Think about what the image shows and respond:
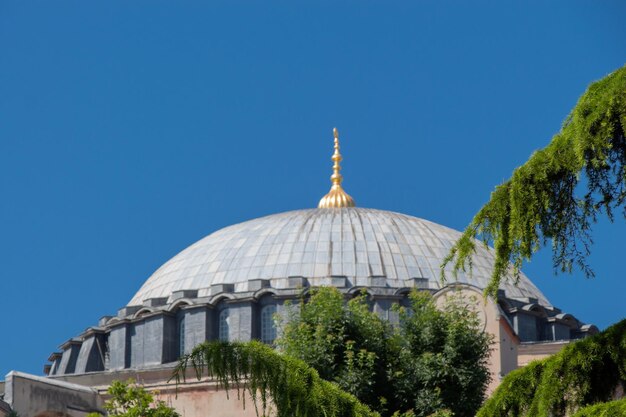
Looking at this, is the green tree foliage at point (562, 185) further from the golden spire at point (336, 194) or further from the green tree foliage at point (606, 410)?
the golden spire at point (336, 194)

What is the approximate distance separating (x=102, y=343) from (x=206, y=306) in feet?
15.5

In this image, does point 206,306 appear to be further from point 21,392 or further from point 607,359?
point 607,359

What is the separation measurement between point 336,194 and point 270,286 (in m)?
7.79

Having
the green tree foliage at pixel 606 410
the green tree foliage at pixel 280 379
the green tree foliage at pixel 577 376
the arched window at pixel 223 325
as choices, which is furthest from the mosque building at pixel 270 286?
the green tree foliage at pixel 606 410

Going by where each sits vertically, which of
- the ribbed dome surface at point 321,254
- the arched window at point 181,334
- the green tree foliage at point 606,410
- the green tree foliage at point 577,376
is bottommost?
the green tree foliage at point 606,410

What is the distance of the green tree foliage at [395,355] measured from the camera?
26688 millimetres

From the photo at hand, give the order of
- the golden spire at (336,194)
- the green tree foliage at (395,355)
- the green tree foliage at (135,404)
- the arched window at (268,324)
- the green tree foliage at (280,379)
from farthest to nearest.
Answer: the golden spire at (336,194), the arched window at (268,324), the green tree foliage at (395,355), the green tree foliage at (135,404), the green tree foliage at (280,379)

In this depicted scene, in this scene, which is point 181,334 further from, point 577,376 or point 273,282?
point 577,376

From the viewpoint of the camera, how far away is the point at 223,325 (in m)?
43.0

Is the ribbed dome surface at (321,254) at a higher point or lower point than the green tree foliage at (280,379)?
higher

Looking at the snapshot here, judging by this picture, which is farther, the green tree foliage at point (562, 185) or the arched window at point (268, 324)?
the arched window at point (268, 324)

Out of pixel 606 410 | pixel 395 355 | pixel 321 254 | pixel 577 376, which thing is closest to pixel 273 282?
pixel 321 254

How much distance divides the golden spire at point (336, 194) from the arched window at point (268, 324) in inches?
325

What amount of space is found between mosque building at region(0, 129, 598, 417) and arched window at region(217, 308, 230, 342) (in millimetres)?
26
